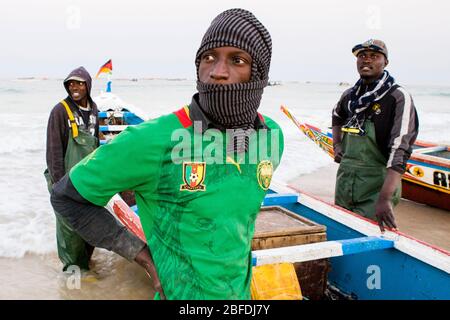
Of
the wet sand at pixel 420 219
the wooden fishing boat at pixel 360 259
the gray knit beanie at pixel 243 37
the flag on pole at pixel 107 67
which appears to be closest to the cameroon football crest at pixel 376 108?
the wooden fishing boat at pixel 360 259

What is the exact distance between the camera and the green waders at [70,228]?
384 cm

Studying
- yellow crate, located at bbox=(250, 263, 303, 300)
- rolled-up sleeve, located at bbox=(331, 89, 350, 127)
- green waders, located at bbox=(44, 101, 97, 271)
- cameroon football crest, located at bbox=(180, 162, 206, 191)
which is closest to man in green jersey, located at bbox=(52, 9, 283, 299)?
cameroon football crest, located at bbox=(180, 162, 206, 191)

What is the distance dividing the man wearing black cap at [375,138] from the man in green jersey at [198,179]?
87.9 inches

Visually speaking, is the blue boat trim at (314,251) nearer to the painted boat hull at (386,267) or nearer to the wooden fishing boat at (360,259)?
the wooden fishing boat at (360,259)

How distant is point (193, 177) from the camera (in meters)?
1.24

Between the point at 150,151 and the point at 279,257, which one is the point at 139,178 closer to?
the point at 150,151

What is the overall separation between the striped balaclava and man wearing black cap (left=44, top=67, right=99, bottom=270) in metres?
2.77

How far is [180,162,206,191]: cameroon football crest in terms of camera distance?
1.24 meters

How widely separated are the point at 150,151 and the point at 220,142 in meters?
0.23

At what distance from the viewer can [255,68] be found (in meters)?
1.35

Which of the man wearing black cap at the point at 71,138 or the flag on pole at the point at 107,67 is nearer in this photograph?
the man wearing black cap at the point at 71,138
